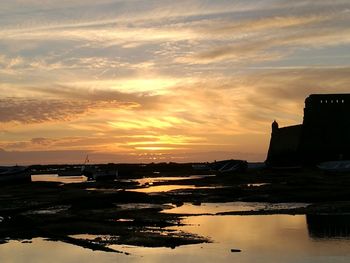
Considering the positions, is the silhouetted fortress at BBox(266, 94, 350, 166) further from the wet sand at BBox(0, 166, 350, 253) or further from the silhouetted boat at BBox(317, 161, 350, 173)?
the wet sand at BBox(0, 166, 350, 253)

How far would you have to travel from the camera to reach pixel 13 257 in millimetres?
15773

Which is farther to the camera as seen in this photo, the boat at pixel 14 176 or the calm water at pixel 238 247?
the boat at pixel 14 176

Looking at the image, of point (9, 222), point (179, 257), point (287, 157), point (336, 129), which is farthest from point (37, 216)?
point (287, 157)

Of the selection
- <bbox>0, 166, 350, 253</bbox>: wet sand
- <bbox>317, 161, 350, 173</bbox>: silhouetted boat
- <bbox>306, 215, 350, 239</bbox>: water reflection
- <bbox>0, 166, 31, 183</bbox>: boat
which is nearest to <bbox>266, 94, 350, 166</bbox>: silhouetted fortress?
<bbox>317, 161, 350, 173</bbox>: silhouetted boat

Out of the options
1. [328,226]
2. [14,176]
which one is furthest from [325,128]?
[328,226]

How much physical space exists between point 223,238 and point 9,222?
10.3m

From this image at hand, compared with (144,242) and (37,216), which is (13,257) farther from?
(37,216)

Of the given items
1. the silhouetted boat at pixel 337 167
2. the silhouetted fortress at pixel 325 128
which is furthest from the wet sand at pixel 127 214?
the silhouetted fortress at pixel 325 128

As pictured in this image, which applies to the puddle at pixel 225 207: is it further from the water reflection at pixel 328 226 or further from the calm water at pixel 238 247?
the calm water at pixel 238 247

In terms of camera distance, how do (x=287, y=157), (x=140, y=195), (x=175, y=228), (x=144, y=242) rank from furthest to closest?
(x=287, y=157), (x=140, y=195), (x=175, y=228), (x=144, y=242)

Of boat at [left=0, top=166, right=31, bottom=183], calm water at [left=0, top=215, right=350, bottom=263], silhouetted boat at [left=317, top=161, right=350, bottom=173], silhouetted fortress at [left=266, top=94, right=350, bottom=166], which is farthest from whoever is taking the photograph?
silhouetted fortress at [left=266, top=94, right=350, bottom=166]

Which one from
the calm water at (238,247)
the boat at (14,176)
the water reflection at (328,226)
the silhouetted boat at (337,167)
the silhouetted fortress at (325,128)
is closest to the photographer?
the calm water at (238,247)

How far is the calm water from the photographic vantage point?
48.0 ft

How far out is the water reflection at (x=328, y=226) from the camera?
18031mm
